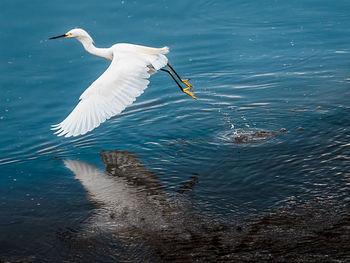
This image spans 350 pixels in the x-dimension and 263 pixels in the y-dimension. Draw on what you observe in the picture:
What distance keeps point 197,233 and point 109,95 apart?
6.83 feet

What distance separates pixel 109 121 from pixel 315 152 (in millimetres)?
2845

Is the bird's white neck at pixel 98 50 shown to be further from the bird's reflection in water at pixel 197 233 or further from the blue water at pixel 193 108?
the bird's reflection in water at pixel 197 233

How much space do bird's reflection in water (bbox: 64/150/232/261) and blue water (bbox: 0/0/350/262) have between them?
12 cm

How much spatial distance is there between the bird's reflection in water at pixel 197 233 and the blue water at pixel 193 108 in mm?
131

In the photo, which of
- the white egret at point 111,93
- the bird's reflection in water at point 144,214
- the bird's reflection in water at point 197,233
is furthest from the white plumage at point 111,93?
the bird's reflection in water at point 197,233

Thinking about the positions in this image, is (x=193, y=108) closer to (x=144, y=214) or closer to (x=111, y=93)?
(x=111, y=93)

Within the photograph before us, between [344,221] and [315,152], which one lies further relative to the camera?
[315,152]

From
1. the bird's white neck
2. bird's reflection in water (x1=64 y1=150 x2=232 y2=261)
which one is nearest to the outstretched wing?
bird's reflection in water (x1=64 y1=150 x2=232 y2=261)

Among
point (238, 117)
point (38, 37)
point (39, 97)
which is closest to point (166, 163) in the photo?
point (238, 117)

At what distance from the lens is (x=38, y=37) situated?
30.9 ft

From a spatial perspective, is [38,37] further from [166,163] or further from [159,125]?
[166,163]

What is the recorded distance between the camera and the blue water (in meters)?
4.79

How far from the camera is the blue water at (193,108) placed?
188 inches

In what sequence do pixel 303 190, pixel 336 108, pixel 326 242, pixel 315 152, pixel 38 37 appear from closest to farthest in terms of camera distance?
pixel 326 242
pixel 303 190
pixel 315 152
pixel 336 108
pixel 38 37
